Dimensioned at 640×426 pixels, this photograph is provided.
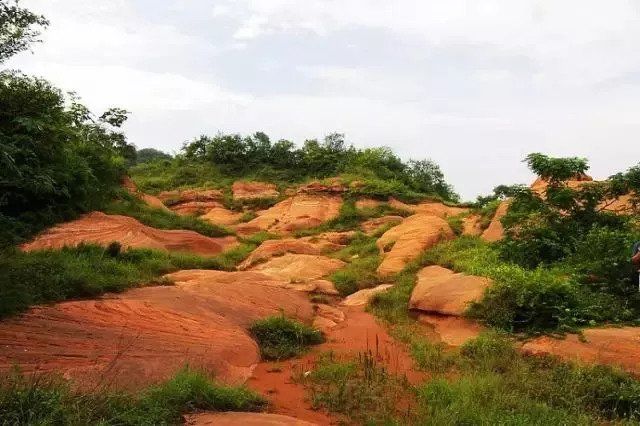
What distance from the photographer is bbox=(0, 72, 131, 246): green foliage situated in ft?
30.6

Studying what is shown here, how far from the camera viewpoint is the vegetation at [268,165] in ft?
95.2

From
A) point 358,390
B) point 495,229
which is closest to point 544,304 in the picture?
point 358,390

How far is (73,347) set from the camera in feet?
18.2

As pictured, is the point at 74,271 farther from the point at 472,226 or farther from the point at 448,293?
the point at 472,226

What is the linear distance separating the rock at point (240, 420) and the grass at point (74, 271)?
319 cm

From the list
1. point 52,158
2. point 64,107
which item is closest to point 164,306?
point 52,158

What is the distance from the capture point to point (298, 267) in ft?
42.8

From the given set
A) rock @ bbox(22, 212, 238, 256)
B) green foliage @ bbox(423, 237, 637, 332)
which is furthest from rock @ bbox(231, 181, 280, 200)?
green foliage @ bbox(423, 237, 637, 332)

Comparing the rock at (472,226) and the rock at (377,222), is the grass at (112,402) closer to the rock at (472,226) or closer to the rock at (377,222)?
the rock at (472,226)

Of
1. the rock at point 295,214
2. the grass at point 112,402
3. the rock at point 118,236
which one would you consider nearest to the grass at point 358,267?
the rock at point 295,214

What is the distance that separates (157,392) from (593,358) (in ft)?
16.0

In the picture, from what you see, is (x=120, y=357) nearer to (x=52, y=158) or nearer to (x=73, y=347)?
(x=73, y=347)

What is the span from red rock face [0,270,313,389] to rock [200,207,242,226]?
1530 cm

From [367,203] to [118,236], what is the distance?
13.4m
